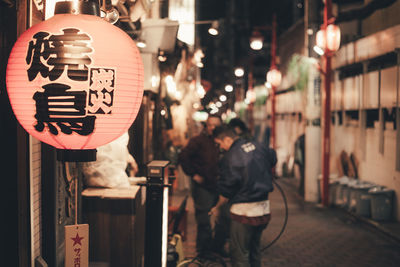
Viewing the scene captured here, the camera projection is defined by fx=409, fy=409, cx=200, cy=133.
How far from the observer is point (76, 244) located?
4473mm

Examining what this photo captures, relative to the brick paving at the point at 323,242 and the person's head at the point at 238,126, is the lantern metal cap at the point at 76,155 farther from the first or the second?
the person's head at the point at 238,126

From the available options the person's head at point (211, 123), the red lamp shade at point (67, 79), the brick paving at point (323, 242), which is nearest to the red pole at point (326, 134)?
the brick paving at point (323, 242)

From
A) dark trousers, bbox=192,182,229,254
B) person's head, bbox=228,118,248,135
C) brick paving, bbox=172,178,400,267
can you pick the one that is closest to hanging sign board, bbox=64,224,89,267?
dark trousers, bbox=192,182,229,254

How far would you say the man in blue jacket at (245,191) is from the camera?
635 centimetres

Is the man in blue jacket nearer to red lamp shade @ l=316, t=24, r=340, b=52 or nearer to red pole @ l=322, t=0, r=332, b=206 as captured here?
red lamp shade @ l=316, t=24, r=340, b=52

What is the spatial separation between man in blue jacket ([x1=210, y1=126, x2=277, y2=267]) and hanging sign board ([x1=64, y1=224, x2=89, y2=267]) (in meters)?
2.58

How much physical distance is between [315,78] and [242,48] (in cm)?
6249

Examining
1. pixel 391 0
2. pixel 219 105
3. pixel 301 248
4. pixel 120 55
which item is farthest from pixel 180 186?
pixel 219 105

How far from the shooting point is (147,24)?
11.0m

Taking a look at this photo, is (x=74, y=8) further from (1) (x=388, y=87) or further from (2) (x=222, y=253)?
(1) (x=388, y=87)

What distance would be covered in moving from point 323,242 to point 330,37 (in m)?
6.88

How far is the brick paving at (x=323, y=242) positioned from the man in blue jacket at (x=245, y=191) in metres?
2.50

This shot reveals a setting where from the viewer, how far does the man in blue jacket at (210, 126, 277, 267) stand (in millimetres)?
6348

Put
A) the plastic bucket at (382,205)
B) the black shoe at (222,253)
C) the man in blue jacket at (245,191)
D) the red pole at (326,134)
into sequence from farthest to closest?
the red pole at (326,134)
the plastic bucket at (382,205)
the black shoe at (222,253)
the man in blue jacket at (245,191)
